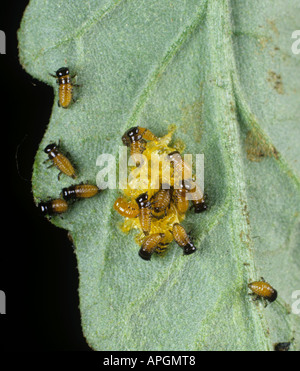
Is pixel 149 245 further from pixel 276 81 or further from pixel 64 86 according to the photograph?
pixel 276 81

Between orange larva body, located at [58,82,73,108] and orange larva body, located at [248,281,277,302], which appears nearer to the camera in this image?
orange larva body, located at [58,82,73,108]

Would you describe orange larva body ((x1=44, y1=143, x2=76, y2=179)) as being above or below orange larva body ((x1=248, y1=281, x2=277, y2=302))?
above

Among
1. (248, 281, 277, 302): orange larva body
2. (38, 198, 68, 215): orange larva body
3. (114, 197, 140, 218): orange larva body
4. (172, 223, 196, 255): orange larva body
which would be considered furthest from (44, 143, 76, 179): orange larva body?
(248, 281, 277, 302): orange larva body

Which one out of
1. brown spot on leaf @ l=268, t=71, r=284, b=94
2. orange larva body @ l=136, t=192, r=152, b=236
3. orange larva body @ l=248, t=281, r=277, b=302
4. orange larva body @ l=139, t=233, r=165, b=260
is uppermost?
brown spot on leaf @ l=268, t=71, r=284, b=94

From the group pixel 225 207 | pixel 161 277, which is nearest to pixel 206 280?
pixel 161 277

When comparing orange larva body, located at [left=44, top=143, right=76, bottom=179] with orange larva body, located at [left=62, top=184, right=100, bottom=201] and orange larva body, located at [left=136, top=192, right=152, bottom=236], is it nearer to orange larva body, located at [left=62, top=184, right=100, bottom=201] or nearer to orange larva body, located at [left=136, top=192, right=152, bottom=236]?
orange larva body, located at [left=62, top=184, right=100, bottom=201]

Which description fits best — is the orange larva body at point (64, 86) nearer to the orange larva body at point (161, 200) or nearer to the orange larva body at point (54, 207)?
the orange larva body at point (54, 207)
